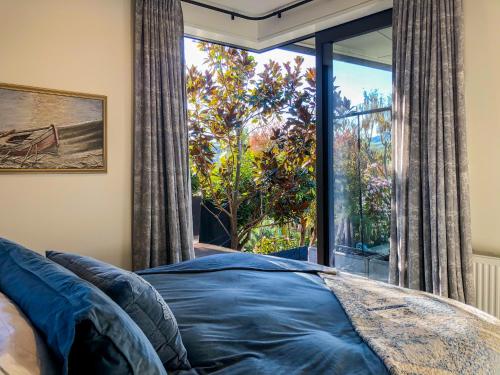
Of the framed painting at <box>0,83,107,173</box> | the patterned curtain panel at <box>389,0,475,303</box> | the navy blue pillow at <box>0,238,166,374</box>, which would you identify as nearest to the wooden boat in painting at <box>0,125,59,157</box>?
the framed painting at <box>0,83,107,173</box>

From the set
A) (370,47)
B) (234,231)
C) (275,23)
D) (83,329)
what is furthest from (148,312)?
(234,231)

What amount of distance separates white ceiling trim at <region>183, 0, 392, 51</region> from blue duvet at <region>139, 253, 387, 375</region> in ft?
7.14

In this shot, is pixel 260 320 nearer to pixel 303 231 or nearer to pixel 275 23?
pixel 275 23

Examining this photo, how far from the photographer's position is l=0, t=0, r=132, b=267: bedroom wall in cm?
265

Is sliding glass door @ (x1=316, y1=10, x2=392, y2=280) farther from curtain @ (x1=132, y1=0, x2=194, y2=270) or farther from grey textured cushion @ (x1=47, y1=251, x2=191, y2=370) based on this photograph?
grey textured cushion @ (x1=47, y1=251, x2=191, y2=370)

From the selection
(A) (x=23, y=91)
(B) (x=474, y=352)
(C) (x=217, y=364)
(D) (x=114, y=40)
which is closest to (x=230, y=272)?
(C) (x=217, y=364)

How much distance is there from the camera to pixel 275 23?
396 cm

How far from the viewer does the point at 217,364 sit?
4.08ft

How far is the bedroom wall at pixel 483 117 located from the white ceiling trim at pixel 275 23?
72 centimetres

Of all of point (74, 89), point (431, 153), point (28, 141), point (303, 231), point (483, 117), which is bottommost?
point (303, 231)

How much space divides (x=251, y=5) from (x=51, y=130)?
1999 mm

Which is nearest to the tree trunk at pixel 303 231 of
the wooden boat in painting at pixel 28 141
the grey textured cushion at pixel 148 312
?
the wooden boat in painting at pixel 28 141

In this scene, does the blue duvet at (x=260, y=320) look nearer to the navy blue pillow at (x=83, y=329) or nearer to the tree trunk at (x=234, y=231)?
the navy blue pillow at (x=83, y=329)

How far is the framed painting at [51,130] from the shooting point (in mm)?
2602
